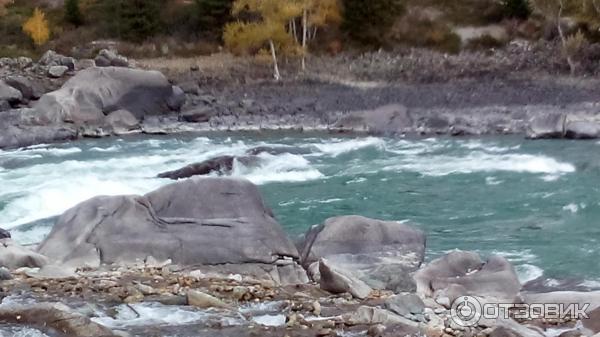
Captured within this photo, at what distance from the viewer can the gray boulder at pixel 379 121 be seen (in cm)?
3066

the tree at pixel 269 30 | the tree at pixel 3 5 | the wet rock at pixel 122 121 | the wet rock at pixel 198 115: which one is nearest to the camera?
the wet rock at pixel 122 121

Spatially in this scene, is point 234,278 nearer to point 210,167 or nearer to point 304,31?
point 210,167

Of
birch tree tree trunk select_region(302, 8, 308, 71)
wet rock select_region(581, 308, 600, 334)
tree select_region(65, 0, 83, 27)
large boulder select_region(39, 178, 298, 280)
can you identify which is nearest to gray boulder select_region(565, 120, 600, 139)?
large boulder select_region(39, 178, 298, 280)

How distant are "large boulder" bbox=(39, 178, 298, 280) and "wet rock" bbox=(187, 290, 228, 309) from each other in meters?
2.48

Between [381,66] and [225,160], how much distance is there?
805 inches

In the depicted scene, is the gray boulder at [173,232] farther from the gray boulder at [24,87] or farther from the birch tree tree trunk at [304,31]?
the birch tree tree trunk at [304,31]

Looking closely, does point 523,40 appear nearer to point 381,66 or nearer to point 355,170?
point 381,66

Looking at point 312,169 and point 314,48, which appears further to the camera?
point 314,48

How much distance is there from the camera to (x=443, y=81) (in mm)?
39906

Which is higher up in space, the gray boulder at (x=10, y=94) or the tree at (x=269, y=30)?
the tree at (x=269, y=30)

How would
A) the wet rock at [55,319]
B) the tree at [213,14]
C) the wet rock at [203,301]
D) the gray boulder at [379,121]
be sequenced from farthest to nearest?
the tree at [213,14] < the gray boulder at [379,121] < the wet rock at [203,301] < the wet rock at [55,319]

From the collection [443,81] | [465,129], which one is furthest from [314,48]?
[465,129]

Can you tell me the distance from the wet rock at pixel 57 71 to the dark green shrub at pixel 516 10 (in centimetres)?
2392

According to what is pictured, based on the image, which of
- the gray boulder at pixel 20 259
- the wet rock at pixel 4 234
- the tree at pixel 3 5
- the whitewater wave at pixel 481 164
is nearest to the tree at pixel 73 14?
the tree at pixel 3 5
